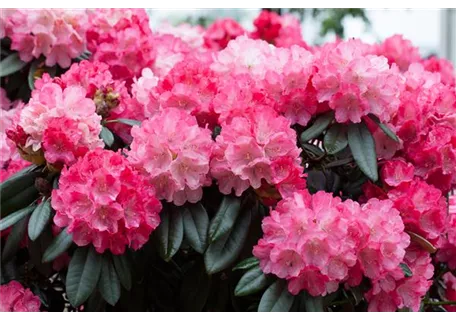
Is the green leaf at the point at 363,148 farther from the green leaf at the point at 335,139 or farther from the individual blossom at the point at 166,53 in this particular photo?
the individual blossom at the point at 166,53

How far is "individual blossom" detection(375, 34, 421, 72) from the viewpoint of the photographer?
75.4 inches

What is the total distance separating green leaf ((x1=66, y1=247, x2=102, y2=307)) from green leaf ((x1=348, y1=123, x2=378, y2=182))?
1.60ft

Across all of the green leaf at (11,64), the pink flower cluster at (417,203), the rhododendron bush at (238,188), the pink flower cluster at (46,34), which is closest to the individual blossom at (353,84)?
the rhododendron bush at (238,188)

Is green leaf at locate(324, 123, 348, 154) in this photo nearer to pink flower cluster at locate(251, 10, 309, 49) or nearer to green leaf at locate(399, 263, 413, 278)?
green leaf at locate(399, 263, 413, 278)

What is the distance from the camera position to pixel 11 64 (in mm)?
1745

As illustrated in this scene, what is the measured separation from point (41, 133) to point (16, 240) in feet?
0.68

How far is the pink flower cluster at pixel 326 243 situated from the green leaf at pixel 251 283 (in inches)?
0.6

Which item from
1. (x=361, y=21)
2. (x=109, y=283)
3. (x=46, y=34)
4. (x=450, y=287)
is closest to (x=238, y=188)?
(x=109, y=283)

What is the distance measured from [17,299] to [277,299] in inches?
21.1

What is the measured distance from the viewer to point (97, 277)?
3.77 feet

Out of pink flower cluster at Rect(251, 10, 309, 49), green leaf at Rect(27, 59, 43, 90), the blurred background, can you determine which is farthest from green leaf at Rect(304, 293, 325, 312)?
the blurred background

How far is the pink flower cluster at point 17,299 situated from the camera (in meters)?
1.28

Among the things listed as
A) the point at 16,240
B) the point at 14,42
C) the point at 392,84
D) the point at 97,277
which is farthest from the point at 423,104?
the point at 14,42

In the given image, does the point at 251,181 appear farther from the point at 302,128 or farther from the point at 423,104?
the point at 423,104
